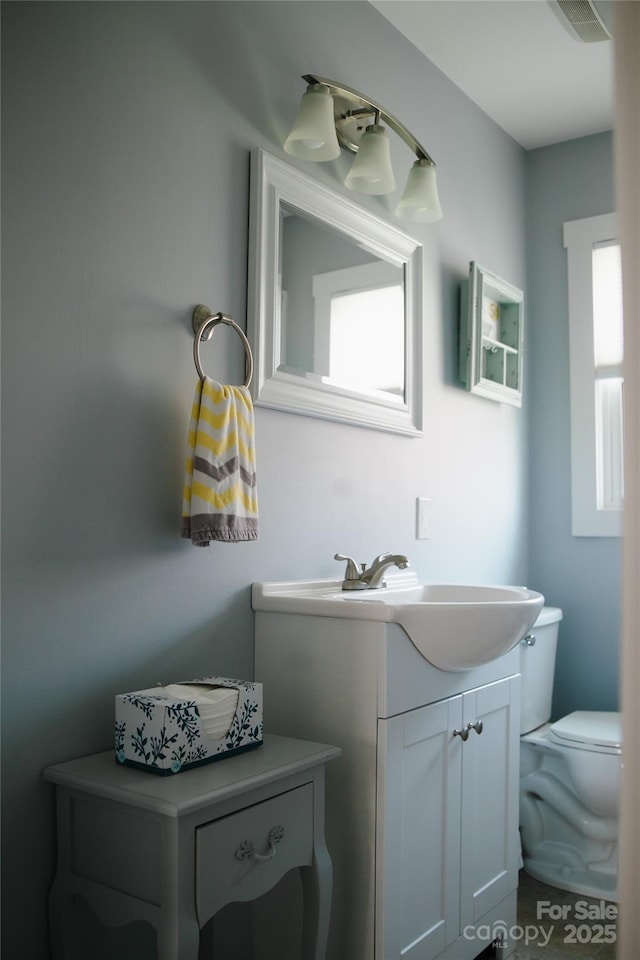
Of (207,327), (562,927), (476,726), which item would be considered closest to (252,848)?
(476,726)

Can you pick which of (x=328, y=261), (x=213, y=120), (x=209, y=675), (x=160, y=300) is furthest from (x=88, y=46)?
(x=209, y=675)

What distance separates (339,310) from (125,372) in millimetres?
727

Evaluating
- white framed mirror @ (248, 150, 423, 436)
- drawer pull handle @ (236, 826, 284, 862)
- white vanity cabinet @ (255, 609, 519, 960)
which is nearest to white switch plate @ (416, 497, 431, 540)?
white framed mirror @ (248, 150, 423, 436)

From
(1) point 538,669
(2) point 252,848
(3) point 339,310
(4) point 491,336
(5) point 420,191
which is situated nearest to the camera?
(2) point 252,848

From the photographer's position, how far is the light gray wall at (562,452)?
9.64ft

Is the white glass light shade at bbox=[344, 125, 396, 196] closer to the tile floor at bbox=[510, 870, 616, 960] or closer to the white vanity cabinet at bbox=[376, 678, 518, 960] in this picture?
the white vanity cabinet at bbox=[376, 678, 518, 960]

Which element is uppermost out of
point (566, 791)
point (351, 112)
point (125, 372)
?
point (351, 112)

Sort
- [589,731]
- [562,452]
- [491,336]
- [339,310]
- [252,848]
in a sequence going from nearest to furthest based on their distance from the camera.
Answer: [252,848] < [339,310] < [589,731] < [491,336] < [562,452]

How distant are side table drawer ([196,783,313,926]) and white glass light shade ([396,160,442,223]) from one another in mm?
1546

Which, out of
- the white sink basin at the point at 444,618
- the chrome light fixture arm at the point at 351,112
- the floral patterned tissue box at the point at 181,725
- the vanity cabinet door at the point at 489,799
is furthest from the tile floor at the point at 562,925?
the chrome light fixture arm at the point at 351,112

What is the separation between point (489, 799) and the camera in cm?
195

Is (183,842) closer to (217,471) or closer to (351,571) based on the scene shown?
(217,471)

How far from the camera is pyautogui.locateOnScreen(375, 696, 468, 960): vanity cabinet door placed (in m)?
1.57

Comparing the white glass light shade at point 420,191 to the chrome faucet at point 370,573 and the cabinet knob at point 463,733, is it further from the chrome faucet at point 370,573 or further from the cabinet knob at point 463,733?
the cabinet knob at point 463,733
